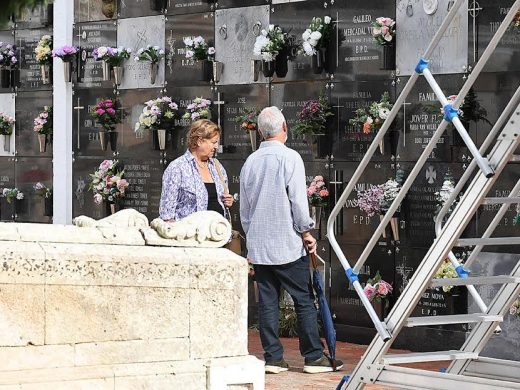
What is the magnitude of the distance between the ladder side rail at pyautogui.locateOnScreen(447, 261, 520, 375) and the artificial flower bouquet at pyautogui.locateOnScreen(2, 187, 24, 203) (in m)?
7.86

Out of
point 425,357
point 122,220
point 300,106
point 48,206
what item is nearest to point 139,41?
point 48,206

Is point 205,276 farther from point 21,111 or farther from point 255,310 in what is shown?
point 21,111

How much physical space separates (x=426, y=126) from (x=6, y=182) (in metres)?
6.12

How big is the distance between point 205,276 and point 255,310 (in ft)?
17.7

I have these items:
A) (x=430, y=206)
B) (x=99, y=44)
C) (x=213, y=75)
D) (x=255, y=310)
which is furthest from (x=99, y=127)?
(x=430, y=206)

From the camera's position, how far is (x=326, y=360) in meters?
9.62

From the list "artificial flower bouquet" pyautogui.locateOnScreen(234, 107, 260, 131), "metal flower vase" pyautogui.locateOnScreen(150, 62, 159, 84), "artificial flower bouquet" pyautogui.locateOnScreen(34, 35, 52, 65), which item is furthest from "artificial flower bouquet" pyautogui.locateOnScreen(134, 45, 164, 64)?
"artificial flower bouquet" pyautogui.locateOnScreen(34, 35, 52, 65)

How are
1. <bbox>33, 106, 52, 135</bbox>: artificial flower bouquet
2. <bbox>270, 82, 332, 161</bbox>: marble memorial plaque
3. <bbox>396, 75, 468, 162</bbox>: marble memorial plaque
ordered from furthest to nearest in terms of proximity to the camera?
<bbox>33, 106, 52, 135</bbox>: artificial flower bouquet < <bbox>270, 82, 332, 161</bbox>: marble memorial plaque < <bbox>396, 75, 468, 162</bbox>: marble memorial plaque

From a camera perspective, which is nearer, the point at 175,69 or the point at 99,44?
the point at 175,69

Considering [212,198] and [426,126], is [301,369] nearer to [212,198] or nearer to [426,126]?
[212,198]

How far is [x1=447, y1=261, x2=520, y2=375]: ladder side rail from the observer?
8.30m

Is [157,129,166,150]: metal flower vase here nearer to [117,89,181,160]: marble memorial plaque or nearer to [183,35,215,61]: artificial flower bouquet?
[117,89,181,160]: marble memorial plaque

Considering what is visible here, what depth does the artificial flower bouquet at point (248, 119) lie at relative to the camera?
40.8ft

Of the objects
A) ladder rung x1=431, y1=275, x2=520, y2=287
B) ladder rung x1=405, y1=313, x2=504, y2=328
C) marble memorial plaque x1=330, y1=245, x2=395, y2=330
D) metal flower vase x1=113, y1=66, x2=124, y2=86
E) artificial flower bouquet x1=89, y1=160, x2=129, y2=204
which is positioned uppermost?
metal flower vase x1=113, y1=66, x2=124, y2=86
